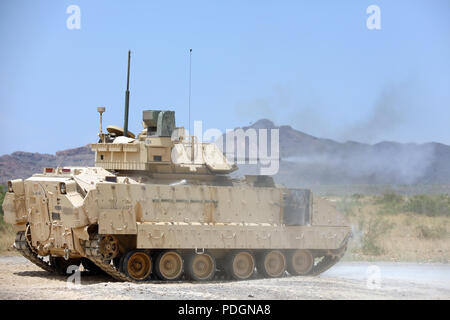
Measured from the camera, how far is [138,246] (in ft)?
66.9

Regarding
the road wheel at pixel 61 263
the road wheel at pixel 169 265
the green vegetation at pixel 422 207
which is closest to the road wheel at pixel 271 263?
the road wheel at pixel 169 265

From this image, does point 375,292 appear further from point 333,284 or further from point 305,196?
point 305,196

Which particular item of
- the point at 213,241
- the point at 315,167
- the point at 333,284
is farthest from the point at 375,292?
the point at 315,167

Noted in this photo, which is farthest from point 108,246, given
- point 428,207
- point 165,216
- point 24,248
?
point 428,207

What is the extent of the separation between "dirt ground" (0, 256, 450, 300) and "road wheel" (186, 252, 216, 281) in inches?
19.9

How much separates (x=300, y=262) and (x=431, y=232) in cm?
1328

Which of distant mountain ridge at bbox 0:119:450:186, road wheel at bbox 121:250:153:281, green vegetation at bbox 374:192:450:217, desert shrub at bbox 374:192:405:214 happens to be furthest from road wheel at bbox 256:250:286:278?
desert shrub at bbox 374:192:405:214

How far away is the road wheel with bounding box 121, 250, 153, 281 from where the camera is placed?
2059 cm

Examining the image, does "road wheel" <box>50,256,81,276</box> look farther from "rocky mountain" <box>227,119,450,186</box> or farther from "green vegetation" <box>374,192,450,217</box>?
"green vegetation" <box>374,192,450,217</box>

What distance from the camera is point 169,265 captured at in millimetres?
21469

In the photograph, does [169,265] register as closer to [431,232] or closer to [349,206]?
[431,232]

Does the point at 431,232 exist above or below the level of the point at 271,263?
above

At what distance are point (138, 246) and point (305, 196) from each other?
6.08m

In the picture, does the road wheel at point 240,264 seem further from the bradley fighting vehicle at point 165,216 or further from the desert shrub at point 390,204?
the desert shrub at point 390,204
